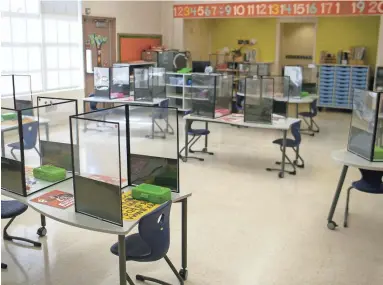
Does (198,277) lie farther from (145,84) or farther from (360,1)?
(360,1)

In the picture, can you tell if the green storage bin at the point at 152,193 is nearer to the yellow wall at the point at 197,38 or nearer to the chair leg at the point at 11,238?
the chair leg at the point at 11,238

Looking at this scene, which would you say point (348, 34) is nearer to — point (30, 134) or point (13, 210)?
point (30, 134)

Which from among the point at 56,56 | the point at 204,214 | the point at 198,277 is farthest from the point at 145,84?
the point at 198,277

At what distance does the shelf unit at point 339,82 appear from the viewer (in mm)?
11401

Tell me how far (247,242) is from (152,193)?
1.44 meters

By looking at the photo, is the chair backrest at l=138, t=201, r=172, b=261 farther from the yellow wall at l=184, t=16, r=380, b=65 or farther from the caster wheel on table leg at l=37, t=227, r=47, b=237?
the yellow wall at l=184, t=16, r=380, b=65

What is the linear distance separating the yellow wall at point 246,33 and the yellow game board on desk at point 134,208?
11.4 metres

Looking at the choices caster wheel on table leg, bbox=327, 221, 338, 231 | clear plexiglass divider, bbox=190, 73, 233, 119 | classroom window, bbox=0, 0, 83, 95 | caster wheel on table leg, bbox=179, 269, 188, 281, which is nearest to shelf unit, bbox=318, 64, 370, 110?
clear plexiglass divider, bbox=190, 73, 233, 119

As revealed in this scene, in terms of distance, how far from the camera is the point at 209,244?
13.8 ft

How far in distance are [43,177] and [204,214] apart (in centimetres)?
192

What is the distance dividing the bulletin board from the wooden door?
0.21 meters

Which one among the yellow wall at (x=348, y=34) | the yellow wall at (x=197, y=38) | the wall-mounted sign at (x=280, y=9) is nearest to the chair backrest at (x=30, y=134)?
the wall-mounted sign at (x=280, y=9)

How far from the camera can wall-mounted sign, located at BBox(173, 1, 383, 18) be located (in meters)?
9.67

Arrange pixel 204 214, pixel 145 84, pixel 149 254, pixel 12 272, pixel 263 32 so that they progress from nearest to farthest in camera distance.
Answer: pixel 149 254
pixel 12 272
pixel 204 214
pixel 145 84
pixel 263 32
